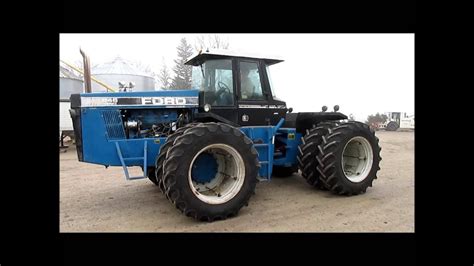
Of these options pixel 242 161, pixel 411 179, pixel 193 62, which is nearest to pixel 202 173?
pixel 242 161

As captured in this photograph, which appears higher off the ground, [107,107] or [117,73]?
[117,73]

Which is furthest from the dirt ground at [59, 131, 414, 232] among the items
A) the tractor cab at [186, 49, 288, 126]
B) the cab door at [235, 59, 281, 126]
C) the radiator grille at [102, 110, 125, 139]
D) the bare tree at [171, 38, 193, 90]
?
the bare tree at [171, 38, 193, 90]

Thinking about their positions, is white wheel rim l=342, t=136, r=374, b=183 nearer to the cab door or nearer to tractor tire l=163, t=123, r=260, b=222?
the cab door

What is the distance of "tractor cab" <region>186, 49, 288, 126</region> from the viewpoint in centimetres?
Result: 581

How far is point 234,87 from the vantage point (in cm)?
586

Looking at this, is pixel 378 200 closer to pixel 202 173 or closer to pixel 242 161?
pixel 242 161

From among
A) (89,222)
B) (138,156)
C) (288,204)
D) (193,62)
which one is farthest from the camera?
Answer: (193,62)

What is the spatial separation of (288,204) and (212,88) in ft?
8.39

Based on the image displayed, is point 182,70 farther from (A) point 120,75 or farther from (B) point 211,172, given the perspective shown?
(B) point 211,172

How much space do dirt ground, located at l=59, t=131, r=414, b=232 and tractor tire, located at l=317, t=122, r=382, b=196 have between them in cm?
26

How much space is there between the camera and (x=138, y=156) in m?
5.15

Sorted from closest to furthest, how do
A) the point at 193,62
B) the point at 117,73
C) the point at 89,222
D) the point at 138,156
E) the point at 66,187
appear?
the point at 89,222 < the point at 138,156 < the point at 193,62 < the point at 66,187 < the point at 117,73

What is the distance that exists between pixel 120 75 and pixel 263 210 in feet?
54.4

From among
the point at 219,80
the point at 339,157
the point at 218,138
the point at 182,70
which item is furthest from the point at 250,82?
the point at 182,70
